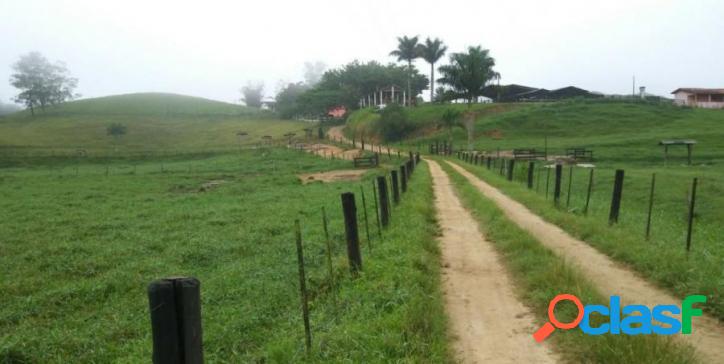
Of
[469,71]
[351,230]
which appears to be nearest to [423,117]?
[469,71]

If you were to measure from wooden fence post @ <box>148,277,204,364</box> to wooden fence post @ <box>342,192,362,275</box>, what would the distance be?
5.42 metres

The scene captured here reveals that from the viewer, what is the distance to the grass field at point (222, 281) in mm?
6234

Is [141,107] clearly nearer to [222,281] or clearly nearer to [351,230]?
[222,281]

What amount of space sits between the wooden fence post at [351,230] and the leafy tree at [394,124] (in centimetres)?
6425

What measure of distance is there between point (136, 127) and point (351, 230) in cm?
10204

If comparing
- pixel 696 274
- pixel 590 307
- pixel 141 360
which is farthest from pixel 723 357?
pixel 141 360

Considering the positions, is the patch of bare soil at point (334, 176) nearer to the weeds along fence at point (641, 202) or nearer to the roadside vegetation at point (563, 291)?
the weeds along fence at point (641, 202)

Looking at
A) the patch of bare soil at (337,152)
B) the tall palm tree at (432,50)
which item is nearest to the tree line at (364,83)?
the tall palm tree at (432,50)

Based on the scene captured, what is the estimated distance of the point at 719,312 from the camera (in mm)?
6613

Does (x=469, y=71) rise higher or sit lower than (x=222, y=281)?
higher

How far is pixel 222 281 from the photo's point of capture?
10.2 meters

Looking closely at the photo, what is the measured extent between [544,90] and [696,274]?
309 ft

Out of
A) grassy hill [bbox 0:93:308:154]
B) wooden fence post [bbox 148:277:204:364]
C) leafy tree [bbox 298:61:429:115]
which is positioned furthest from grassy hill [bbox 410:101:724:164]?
wooden fence post [bbox 148:277:204:364]

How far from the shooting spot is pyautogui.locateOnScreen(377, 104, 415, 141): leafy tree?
7225 centimetres
